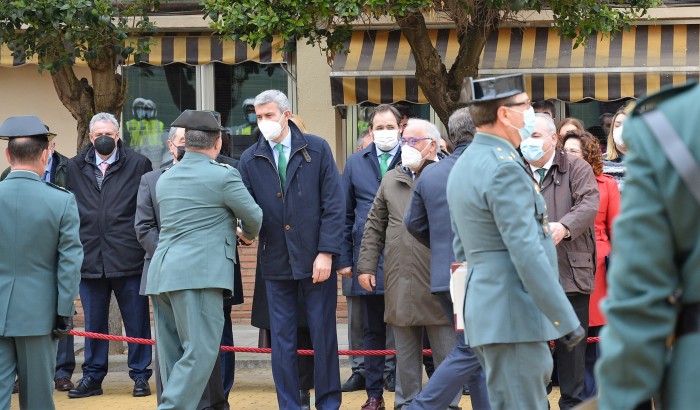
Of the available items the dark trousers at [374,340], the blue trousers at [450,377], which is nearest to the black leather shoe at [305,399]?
the dark trousers at [374,340]

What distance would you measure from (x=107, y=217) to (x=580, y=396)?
13.4 ft

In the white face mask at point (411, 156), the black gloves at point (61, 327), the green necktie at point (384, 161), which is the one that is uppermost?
the white face mask at point (411, 156)

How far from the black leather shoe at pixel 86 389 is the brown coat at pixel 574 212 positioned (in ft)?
13.1

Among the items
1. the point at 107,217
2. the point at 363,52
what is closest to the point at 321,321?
the point at 107,217

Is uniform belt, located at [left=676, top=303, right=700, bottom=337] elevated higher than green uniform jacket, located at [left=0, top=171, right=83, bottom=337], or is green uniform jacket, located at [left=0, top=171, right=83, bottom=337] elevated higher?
uniform belt, located at [left=676, top=303, right=700, bottom=337]

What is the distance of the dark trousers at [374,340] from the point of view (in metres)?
8.58

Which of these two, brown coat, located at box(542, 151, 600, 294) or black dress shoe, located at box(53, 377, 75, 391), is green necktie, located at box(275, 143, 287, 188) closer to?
brown coat, located at box(542, 151, 600, 294)

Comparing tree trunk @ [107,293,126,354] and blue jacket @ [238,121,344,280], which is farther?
tree trunk @ [107,293,126,354]

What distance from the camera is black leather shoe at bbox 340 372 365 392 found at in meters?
9.44

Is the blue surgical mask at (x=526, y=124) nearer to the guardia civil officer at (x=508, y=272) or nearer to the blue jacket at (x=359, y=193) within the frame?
the guardia civil officer at (x=508, y=272)

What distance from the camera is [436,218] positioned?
7.15 meters

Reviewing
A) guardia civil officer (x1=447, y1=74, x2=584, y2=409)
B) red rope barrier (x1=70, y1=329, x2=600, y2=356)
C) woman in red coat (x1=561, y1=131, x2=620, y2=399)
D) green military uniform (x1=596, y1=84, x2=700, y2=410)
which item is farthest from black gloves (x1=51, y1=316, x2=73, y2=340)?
green military uniform (x1=596, y1=84, x2=700, y2=410)

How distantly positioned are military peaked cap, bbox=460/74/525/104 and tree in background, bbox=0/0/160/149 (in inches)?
215

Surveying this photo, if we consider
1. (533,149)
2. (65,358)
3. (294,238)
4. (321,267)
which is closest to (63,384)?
(65,358)
